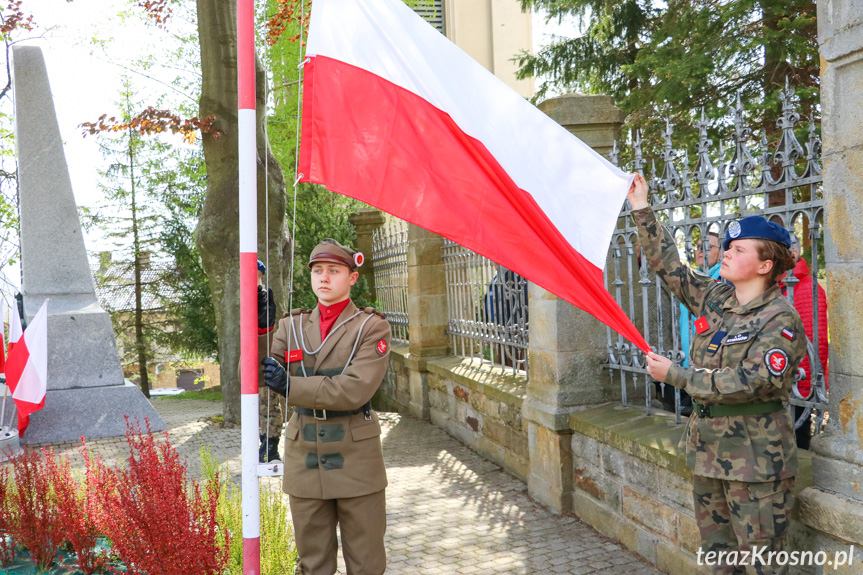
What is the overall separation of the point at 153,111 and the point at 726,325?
316 inches

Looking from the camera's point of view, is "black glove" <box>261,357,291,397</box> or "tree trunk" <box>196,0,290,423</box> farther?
"tree trunk" <box>196,0,290,423</box>

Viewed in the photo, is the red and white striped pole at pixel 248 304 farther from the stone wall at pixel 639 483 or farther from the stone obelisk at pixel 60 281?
the stone obelisk at pixel 60 281

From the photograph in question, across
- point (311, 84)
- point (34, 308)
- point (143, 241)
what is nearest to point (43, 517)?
point (311, 84)

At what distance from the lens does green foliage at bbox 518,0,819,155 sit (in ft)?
31.9

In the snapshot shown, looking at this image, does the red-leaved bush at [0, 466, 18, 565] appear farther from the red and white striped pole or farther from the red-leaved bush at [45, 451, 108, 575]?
the red and white striped pole

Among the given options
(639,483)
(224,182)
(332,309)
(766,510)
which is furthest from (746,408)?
(224,182)

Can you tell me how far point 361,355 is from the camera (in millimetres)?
3396

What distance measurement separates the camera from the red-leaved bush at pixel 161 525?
11.4 feet

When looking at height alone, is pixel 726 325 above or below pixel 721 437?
above

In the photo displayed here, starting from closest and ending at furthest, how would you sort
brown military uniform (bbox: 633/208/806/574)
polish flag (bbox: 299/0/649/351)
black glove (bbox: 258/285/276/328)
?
polish flag (bbox: 299/0/649/351) < brown military uniform (bbox: 633/208/806/574) < black glove (bbox: 258/285/276/328)

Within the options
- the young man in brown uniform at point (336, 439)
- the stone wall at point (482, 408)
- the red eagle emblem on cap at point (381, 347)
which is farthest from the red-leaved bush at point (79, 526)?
the stone wall at point (482, 408)

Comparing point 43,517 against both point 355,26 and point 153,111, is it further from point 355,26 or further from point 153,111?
point 153,111

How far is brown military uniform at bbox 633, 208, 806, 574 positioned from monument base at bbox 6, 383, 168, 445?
275 inches

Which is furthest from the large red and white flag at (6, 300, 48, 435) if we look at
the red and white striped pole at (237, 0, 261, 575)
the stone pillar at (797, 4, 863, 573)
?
the stone pillar at (797, 4, 863, 573)
